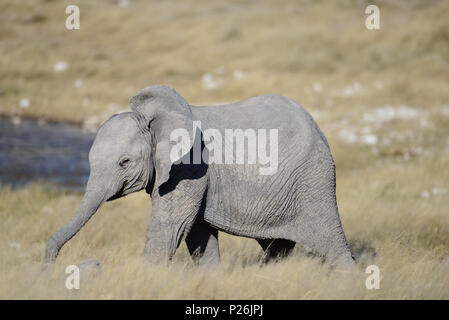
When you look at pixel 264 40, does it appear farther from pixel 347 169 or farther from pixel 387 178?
pixel 387 178

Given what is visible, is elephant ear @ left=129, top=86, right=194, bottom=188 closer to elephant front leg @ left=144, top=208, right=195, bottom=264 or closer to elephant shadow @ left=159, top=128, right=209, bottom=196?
elephant shadow @ left=159, top=128, right=209, bottom=196

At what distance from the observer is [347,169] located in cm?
1063

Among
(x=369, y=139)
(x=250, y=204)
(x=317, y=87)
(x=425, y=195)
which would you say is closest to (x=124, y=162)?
(x=250, y=204)

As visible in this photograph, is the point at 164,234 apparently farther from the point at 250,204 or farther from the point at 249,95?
the point at 249,95

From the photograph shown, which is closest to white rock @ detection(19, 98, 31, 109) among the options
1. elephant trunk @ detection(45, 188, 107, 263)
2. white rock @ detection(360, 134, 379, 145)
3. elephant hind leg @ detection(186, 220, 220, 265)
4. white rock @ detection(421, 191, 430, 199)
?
white rock @ detection(360, 134, 379, 145)

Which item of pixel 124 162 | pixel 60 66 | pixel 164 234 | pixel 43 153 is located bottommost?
pixel 164 234

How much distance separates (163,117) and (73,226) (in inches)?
34.1

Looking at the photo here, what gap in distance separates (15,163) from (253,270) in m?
7.16

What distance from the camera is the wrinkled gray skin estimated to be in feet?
13.1

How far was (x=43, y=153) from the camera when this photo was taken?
1152 cm

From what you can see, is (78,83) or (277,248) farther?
(78,83)

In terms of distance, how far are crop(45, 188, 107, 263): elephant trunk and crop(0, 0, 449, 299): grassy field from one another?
10.5 inches

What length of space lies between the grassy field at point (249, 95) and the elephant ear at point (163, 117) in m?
0.72

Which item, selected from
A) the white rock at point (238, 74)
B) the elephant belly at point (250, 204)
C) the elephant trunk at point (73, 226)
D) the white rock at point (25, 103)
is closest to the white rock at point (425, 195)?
the elephant belly at point (250, 204)
